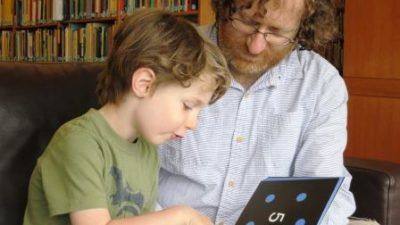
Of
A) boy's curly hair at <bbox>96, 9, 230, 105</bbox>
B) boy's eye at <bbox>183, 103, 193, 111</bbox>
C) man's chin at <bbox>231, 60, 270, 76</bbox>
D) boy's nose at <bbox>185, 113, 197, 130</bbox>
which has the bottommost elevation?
boy's nose at <bbox>185, 113, 197, 130</bbox>

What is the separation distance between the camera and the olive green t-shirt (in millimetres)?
938

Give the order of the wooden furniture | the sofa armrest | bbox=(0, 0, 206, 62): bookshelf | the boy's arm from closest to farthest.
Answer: the boy's arm
the sofa armrest
the wooden furniture
bbox=(0, 0, 206, 62): bookshelf

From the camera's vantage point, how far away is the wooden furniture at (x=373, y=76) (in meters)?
2.85

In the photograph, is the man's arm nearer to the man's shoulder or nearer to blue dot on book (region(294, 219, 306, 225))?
the man's shoulder

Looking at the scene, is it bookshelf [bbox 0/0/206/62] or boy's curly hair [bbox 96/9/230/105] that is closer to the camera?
boy's curly hair [bbox 96/9/230/105]

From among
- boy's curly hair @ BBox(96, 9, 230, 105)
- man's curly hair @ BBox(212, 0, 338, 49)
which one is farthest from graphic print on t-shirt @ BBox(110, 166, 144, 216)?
man's curly hair @ BBox(212, 0, 338, 49)

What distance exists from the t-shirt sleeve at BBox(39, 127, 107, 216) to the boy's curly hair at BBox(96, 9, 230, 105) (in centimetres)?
13

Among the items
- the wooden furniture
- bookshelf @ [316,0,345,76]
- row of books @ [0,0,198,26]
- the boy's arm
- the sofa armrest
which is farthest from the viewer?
row of books @ [0,0,198,26]

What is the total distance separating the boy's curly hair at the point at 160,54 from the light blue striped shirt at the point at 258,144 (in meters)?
0.23

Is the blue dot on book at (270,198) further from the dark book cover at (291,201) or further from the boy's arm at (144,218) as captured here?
the boy's arm at (144,218)

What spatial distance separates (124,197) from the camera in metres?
1.05

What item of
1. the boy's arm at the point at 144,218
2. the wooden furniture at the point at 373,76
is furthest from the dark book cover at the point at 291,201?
the wooden furniture at the point at 373,76

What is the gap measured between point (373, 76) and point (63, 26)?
2.42 m

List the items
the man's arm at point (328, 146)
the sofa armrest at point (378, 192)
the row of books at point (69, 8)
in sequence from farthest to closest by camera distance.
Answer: the row of books at point (69, 8)
the sofa armrest at point (378, 192)
the man's arm at point (328, 146)
